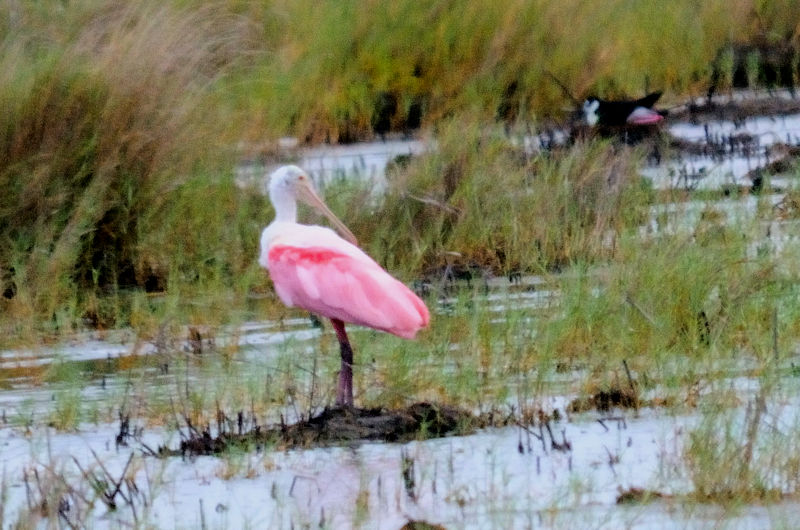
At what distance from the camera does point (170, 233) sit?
8930 millimetres

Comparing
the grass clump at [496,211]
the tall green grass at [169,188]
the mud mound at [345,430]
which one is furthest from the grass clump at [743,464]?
the grass clump at [496,211]

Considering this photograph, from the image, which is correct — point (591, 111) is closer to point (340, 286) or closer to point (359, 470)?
point (340, 286)

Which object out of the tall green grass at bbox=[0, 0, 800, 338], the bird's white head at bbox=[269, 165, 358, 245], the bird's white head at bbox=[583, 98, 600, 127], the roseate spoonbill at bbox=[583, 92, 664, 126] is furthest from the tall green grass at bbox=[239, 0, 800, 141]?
the bird's white head at bbox=[269, 165, 358, 245]

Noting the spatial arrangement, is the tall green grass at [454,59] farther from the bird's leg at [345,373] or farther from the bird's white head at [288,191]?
the bird's leg at [345,373]

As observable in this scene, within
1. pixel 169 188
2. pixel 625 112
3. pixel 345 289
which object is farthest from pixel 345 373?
pixel 625 112

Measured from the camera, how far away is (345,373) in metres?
6.30

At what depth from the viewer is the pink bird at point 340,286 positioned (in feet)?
20.4

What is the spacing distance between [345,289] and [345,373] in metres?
0.32

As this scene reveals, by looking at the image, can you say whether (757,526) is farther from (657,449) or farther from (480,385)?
(480,385)

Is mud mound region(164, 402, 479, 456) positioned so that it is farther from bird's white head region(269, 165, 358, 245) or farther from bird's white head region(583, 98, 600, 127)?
bird's white head region(583, 98, 600, 127)

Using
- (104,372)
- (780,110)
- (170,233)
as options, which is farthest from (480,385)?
(780,110)

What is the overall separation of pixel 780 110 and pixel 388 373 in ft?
28.0

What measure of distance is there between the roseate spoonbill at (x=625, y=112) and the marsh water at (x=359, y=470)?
5.92 metres

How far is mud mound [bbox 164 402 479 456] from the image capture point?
5773 mm
